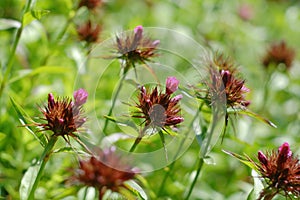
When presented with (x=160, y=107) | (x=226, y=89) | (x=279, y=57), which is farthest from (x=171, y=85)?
(x=279, y=57)

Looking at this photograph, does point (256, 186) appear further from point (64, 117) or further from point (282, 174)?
point (64, 117)

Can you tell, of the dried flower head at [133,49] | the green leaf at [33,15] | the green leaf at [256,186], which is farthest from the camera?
the green leaf at [33,15]

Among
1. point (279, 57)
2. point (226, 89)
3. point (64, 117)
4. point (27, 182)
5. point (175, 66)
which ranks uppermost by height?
point (279, 57)

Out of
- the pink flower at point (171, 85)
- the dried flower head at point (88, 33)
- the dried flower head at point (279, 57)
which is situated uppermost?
the dried flower head at point (279, 57)

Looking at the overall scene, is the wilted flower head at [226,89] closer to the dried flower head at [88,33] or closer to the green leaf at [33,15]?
the green leaf at [33,15]

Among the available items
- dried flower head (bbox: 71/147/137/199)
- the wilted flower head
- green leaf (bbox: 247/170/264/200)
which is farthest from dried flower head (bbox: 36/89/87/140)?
green leaf (bbox: 247/170/264/200)

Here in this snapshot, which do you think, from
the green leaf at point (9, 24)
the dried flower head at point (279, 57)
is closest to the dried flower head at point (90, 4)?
the green leaf at point (9, 24)

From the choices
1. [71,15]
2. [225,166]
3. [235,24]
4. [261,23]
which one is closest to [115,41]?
[71,15]
